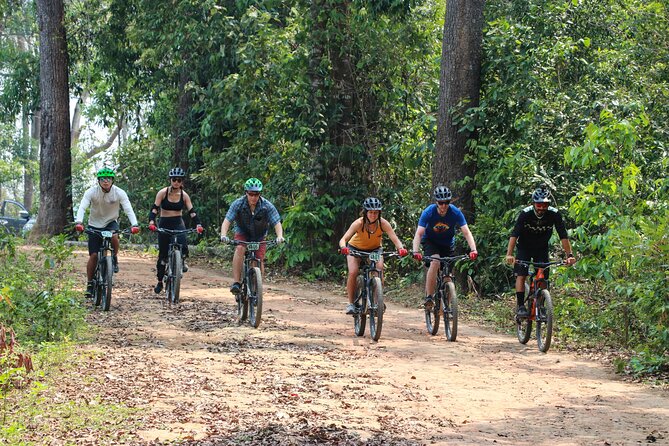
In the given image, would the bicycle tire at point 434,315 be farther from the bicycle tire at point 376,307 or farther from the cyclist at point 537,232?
the cyclist at point 537,232

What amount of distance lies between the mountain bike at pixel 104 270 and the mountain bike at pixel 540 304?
18.9 feet

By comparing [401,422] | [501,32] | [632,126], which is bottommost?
[401,422]

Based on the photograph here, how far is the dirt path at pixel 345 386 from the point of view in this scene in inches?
314

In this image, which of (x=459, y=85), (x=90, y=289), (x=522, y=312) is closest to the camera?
(x=522, y=312)

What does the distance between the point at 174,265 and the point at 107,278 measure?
1.43m

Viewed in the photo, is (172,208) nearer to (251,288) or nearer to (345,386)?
(251,288)

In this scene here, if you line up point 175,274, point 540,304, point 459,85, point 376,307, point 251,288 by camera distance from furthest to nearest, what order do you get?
point 459,85
point 175,274
point 251,288
point 376,307
point 540,304

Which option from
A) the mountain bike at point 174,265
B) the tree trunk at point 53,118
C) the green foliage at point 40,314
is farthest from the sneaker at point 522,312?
the tree trunk at point 53,118

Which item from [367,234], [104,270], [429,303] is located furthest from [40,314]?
[429,303]

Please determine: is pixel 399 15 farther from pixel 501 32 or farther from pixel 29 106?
pixel 29 106

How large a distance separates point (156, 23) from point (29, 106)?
6997mm

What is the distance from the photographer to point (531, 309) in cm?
1255

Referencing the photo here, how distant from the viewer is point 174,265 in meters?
15.1

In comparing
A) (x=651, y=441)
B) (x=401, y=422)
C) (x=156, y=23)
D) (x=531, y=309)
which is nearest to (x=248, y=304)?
(x=531, y=309)
